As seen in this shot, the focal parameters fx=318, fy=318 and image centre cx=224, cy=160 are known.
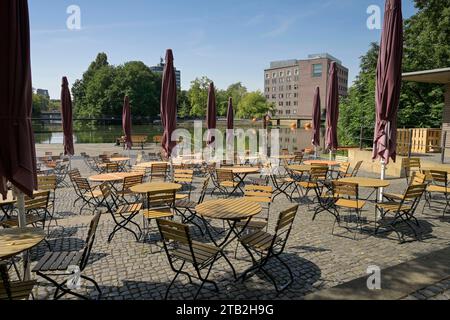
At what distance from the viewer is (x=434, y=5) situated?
913 inches

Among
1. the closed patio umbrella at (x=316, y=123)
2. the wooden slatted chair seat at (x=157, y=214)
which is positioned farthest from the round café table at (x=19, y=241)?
the closed patio umbrella at (x=316, y=123)

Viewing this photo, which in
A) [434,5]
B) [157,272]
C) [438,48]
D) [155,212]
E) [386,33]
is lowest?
[157,272]

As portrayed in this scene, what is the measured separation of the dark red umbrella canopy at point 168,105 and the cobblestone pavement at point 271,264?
2.37 metres

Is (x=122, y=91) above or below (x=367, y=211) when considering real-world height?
above

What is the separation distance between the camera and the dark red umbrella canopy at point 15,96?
326 centimetres

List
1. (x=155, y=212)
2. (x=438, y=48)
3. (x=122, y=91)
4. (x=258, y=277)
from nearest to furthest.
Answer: (x=258, y=277) → (x=155, y=212) → (x=438, y=48) → (x=122, y=91)

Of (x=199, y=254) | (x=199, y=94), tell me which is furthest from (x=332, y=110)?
(x=199, y=94)

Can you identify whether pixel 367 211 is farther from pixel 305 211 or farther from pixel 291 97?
pixel 291 97

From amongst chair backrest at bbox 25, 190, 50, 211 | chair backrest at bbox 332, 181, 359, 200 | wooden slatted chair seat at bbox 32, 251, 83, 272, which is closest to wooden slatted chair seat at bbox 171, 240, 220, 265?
wooden slatted chair seat at bbox 32, 251, 83, 272

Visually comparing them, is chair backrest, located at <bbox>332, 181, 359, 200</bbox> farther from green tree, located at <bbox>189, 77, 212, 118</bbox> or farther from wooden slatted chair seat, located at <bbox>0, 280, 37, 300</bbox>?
green tree, located at <bbox>189, 77, 212, 118</bbox>
